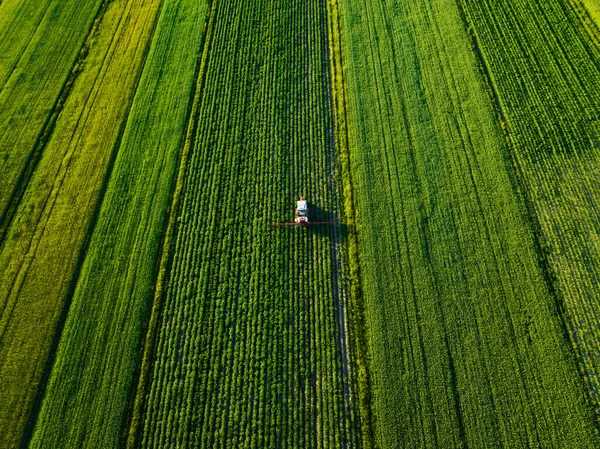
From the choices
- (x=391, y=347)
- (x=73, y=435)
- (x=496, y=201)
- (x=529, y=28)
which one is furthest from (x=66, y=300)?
(x=529, y=28)

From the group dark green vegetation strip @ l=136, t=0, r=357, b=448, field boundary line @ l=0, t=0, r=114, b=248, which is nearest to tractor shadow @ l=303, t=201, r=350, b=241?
dark green vegetation strip @ l=136, t=0, r=357, b=448

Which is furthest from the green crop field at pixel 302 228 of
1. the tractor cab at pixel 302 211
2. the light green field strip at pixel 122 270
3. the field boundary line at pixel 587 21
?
the tractor cab at pixel 302 211

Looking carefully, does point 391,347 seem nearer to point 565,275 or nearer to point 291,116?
point 565,275

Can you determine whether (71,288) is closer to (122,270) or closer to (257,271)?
(122,270)

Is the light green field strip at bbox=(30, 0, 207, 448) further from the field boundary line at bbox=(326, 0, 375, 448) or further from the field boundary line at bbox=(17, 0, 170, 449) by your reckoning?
the field boundary line at bbox=(326, 0, 375, 448)

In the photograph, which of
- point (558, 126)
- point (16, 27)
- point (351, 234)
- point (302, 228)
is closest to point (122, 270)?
point (302, 228)
